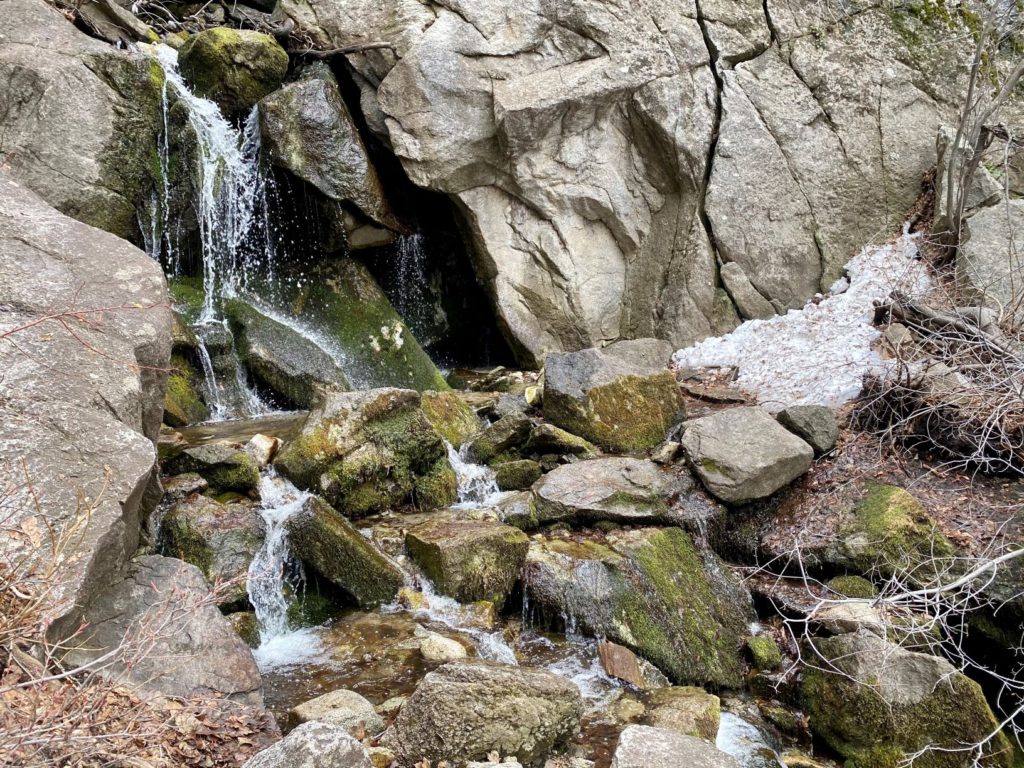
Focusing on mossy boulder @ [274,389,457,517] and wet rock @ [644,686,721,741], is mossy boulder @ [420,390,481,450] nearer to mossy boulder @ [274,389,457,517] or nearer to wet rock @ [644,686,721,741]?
mossy boulder @ [274,389,457,517]

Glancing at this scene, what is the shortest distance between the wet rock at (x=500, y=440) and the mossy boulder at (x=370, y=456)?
584 millimetres

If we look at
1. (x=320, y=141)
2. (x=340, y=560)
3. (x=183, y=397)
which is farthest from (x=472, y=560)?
(x=320, y=141)

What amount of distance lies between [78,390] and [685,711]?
12.4 feet

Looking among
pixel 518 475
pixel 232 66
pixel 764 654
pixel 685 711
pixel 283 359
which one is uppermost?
pixel 232 66

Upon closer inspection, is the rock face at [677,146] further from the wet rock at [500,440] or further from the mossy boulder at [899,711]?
the mossy boulder at [899,711]

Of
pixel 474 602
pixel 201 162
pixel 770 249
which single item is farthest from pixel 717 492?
pixel 201 162

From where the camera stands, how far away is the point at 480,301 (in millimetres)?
13078

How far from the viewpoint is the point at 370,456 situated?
627cm

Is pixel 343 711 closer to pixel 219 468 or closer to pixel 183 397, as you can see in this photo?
pixel 219 468

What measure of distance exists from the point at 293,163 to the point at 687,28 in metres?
6.26

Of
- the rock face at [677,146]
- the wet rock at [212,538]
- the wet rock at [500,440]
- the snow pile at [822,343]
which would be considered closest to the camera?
the wet rock at [212,538]

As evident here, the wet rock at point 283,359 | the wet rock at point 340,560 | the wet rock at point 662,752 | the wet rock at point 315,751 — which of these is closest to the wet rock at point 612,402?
the wet rock at point 283,359

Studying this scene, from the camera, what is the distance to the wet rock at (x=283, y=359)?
29.2 feet

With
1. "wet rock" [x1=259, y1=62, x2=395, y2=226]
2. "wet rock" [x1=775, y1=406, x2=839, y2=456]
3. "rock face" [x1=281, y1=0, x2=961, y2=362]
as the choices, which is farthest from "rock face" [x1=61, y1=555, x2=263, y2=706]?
"rock face" [x1=281, y1=0, x2=961, y2=362]
